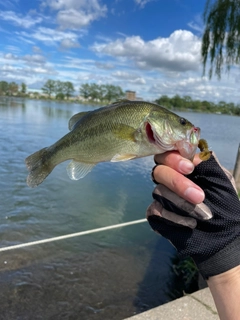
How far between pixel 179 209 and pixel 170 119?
0.71 meters

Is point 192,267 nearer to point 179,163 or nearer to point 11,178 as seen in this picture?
point 179,163

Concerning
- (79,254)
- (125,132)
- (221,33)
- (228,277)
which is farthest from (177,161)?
(221,33)

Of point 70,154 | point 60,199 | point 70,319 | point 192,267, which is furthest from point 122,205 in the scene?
point 70,154

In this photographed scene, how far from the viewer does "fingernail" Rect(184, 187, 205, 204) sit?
73.1 inches

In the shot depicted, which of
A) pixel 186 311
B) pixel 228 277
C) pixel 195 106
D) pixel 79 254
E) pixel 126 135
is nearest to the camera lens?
pixel 228 277

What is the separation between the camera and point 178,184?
6.31 feet

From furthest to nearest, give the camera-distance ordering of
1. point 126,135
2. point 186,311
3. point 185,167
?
1. point 186,311
2. point 126,135
3. point 185,167

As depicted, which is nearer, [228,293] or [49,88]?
[228,293]

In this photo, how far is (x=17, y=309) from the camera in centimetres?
540

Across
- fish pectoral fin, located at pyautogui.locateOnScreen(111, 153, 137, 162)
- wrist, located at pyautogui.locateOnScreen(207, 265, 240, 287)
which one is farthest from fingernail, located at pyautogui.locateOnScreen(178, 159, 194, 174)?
wrist, located at pyautogui.locateOnScreen(207, 265, 240, 287)

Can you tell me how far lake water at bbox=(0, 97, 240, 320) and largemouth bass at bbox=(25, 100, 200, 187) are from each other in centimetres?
398

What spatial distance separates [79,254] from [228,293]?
608cm

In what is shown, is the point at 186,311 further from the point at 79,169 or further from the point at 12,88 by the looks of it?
the point at 12,88

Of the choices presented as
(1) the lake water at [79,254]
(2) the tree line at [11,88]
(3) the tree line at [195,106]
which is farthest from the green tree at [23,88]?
(1) the lake water at [79,254]
